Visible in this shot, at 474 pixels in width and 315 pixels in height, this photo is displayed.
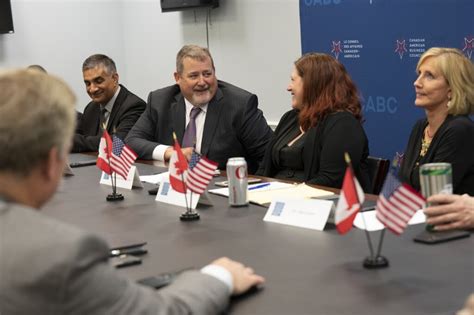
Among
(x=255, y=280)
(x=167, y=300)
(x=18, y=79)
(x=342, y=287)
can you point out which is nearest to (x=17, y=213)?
(x=18, y=79)

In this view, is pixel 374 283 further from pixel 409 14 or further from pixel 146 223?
pixel 409 14

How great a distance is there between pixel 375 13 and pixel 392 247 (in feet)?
11.4

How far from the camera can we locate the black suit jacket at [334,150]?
13.3 feet

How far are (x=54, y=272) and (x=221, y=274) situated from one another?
21.9 inches

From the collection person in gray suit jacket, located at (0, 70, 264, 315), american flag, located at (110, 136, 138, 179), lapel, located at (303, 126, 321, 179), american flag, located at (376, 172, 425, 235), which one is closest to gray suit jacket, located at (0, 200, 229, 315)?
person in gray suit jacket, located at (0, 70, 264, 315)

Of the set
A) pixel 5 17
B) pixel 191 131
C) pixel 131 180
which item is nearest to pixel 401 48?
pixel 191 131

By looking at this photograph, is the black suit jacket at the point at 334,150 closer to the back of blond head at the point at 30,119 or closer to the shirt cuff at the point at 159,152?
the shirt cuff at the point at 159,152

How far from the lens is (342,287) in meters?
2.00

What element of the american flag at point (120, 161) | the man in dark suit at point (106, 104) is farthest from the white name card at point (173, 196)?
the man in dark suit at point (106, 104)

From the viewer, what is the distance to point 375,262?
2178 mm

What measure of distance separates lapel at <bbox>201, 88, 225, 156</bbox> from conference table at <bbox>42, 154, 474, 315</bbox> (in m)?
1.64

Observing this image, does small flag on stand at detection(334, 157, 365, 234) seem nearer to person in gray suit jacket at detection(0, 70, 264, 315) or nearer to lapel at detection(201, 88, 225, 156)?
person in gray suit jacket at detection(0, 70, 264, 315)

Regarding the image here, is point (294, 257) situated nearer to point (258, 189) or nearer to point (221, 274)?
point (221, 274)

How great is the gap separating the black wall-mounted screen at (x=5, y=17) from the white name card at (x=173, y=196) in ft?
17.3
